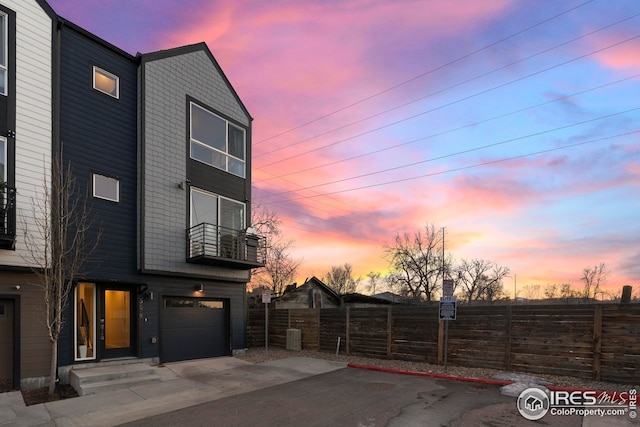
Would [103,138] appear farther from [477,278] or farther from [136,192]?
[477,278]

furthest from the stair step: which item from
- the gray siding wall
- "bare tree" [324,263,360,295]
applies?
"bare tree" [324,263,360,295]

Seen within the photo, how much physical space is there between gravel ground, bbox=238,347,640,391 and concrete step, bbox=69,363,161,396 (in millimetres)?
4034

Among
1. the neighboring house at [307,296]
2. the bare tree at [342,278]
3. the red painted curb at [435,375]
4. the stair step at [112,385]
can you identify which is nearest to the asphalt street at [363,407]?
the red painted curb at [435,375]

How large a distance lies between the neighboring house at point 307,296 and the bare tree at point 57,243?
14185 millimetres

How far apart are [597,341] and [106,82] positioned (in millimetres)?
15085

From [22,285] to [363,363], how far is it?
31.4ft

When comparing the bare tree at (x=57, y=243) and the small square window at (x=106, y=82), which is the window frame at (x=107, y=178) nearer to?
the bare tree at (x=57, y=243)

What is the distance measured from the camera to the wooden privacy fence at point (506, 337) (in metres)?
9.05

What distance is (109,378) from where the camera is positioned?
9.73 metres

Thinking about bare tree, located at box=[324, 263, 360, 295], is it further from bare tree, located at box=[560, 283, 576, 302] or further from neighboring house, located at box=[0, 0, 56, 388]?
neighboring house, located at box=[0, 0, 56, 388]

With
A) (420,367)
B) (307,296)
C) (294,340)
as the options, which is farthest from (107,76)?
(307,296)

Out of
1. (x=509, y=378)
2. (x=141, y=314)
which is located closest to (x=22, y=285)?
(x=141, y=314)

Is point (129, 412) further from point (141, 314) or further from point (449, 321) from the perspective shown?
point (449, 321)

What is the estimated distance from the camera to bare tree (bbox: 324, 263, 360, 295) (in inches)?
2729
